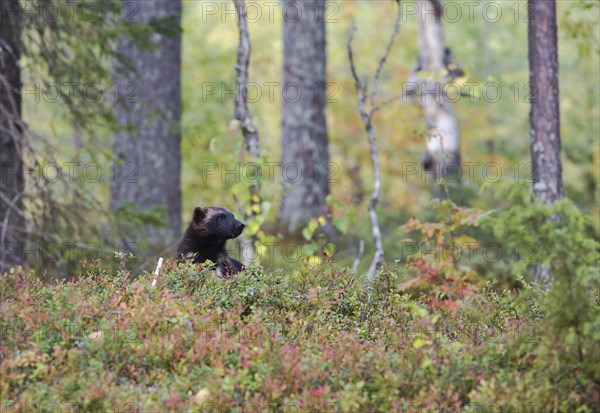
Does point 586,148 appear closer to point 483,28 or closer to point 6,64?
point 6,64

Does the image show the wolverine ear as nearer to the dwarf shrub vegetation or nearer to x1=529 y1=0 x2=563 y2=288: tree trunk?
the dwarf shrub vegetation

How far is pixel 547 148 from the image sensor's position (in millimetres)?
11438

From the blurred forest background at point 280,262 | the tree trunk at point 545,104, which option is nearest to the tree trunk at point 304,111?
the blurred forest background at point 280,262

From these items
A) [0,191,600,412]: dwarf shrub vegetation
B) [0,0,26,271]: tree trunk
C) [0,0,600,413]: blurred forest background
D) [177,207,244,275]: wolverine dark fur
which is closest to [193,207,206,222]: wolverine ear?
[177,207,244,275]: wolverine dark fur

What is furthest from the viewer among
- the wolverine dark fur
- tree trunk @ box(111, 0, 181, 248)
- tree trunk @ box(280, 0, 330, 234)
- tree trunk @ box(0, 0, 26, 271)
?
tree trunk @ box(280, 0, 330, 234)

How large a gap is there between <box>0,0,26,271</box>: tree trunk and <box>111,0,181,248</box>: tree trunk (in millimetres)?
3524

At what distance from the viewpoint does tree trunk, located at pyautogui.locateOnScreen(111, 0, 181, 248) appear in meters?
16.4

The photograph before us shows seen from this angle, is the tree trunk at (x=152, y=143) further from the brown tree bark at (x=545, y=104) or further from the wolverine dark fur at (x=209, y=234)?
the brown tree bark at (x=545, y=104)

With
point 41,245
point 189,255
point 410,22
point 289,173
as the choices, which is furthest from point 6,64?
point 410,22

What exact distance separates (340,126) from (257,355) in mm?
24974

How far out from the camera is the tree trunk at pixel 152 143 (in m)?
16.4

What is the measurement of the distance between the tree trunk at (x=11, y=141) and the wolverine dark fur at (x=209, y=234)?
2.88m

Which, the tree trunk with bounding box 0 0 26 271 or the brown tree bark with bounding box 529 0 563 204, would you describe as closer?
the brown tree bark with bounding box 529 0 563 204

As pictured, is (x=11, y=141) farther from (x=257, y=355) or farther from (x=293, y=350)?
(x=293, y=350)
